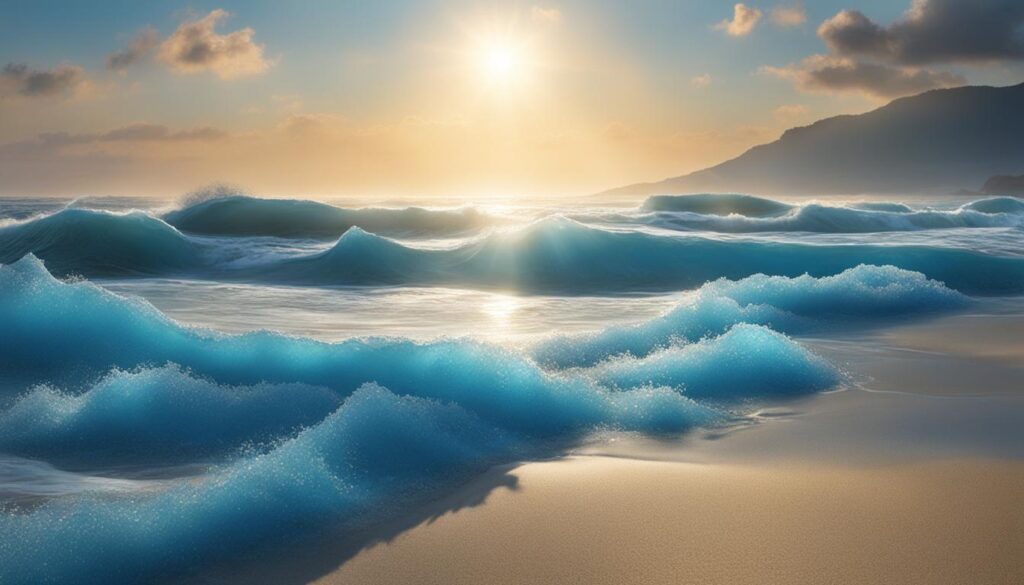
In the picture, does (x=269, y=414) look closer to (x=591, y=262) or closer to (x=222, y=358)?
(x=222, y=358)

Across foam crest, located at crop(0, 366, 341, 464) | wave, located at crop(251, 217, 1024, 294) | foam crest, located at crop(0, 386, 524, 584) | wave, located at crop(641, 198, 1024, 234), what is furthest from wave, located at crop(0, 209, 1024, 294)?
foam crest, located at crop(0, 386, 524, 584)

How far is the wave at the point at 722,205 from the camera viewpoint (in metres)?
30.3

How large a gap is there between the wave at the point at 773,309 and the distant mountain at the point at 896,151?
498ft

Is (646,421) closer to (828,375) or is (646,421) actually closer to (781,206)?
(828,375)

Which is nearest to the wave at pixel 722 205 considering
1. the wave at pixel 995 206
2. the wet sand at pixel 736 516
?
the wave at pixel 995 206

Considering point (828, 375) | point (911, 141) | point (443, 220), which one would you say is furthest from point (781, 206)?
point (911, 141)

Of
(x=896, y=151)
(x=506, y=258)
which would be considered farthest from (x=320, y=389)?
(x=896, y=151)

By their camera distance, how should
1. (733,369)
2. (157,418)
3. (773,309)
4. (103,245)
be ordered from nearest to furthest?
(157,418) → (733,369) → (773,309) → (103,245)

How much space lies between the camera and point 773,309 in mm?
7773

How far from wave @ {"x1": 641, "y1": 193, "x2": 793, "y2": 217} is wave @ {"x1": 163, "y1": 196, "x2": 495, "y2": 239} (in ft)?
30.9

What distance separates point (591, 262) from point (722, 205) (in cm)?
1796

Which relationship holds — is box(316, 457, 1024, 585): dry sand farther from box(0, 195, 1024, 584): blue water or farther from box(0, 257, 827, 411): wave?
box(0, 257, 827, 411): wave

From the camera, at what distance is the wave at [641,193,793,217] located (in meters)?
30.3

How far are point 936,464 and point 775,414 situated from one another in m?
1.02
